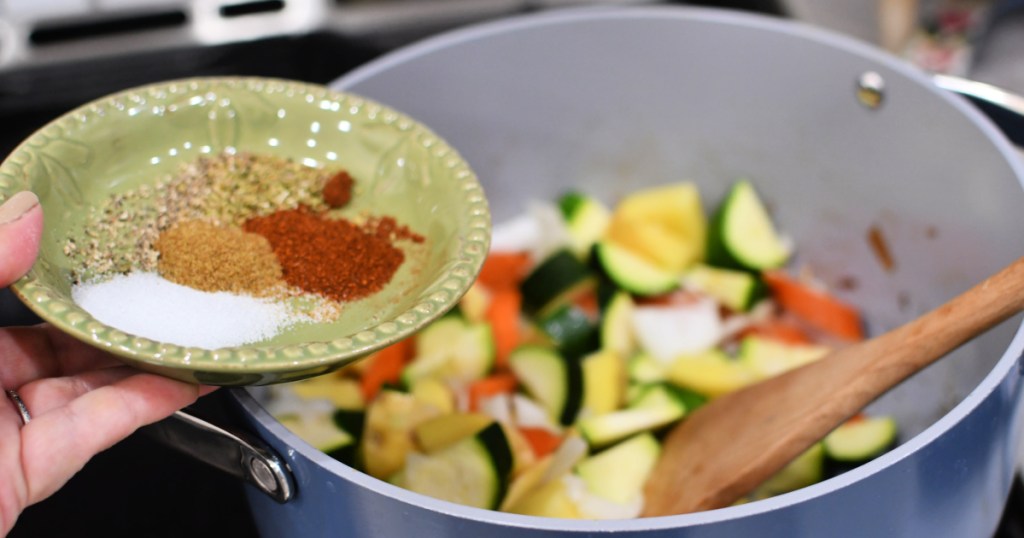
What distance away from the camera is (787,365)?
115cm

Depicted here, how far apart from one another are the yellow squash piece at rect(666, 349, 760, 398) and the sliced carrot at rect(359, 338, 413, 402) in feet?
1.08

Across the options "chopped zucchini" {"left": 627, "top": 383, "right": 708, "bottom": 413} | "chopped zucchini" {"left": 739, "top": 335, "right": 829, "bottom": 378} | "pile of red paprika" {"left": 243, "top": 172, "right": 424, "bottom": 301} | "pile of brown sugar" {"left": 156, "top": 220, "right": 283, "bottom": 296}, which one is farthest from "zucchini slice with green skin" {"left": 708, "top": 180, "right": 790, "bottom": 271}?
"pile of brown sugar" {"left": 156, "top": 220, "right": 283, "bottom": 296}

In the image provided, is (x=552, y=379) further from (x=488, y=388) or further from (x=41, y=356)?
(x=41, y=356)

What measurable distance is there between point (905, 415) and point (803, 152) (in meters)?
0.36

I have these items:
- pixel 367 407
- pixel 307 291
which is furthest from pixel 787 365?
pixel 307 291

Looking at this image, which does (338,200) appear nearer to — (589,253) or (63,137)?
(63,137)

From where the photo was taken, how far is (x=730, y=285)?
4.10 feet

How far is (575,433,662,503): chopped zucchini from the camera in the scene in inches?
37.9

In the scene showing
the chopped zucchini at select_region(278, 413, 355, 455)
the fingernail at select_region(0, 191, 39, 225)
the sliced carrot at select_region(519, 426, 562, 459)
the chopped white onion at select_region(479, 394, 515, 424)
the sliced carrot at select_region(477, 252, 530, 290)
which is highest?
the fingernail at select_region(0, 191, 39, 225)

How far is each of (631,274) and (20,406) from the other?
74cm

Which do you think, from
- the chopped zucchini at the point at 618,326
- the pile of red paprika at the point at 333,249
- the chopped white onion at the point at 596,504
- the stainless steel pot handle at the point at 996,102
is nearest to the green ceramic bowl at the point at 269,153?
the pile of red paprika at the point at 333,249

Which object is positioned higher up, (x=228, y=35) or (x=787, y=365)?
(x=228, y=35)

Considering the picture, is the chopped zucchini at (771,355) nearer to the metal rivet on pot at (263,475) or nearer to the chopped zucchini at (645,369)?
the chopped zucchini at (645,369)

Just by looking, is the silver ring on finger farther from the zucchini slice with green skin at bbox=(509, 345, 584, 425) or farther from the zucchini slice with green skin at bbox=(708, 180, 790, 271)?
the zucchini slice with green skin at bbox=(708, 180, 790, 271)
